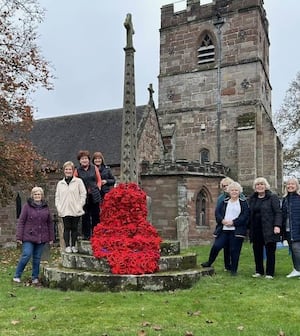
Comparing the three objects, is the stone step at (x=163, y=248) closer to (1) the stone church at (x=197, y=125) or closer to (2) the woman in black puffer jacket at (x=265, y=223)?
(2) the woman in black puffer jacket at (x=265, y=223)

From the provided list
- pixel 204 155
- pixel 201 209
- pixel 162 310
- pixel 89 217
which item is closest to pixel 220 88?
pixel 204 155

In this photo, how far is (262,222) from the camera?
27.2 ft

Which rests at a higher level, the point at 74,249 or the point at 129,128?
the point at 129,128

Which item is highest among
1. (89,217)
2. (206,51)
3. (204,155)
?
(206,51)

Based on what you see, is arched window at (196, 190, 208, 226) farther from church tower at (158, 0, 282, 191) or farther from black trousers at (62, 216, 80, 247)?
black trousers at (62, 216, 80, 247)

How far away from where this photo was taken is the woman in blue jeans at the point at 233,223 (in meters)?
8.42

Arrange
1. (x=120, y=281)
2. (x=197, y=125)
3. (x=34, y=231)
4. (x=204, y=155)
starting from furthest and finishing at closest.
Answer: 1. (x=197, y=125)
2. (x=204, y=155)
3. (x=34, y=231)
4. (x=120, y=281)

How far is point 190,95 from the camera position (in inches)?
1142

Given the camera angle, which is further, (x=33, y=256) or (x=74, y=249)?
(x=74, y=249)

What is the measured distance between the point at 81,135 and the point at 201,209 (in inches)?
319

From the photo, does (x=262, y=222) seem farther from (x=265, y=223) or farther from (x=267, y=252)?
(x=267, y=252)

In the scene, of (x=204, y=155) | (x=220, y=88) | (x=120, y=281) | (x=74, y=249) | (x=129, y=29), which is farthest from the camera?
(x=204, y=155)

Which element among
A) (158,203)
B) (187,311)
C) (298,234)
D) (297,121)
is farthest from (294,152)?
(187,311)

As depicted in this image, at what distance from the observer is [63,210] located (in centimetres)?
841
